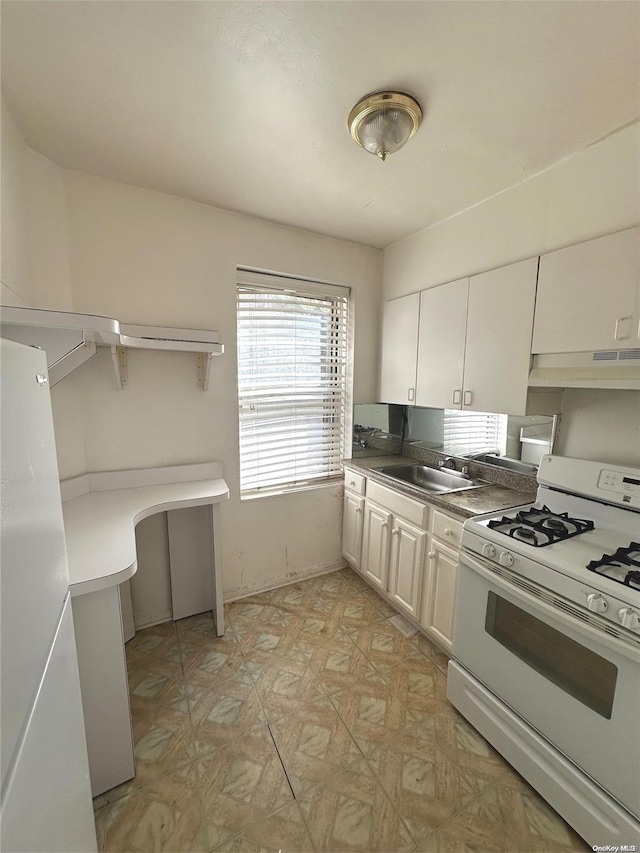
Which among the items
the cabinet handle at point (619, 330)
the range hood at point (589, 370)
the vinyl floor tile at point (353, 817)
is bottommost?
the vinyl floor tile at point (353, 817)

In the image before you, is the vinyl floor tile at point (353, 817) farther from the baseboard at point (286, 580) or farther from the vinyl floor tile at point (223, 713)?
the baseboard at point (286, 580)

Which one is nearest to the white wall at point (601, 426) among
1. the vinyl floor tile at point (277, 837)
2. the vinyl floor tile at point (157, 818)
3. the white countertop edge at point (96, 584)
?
the vinyl floor tile at point (277, 837)

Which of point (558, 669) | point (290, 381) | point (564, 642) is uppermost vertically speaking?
point (290, 381)

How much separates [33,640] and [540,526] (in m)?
1.70

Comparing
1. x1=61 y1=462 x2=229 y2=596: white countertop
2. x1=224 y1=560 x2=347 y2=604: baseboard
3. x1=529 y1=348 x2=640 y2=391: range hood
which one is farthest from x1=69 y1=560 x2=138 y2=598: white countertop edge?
x1=529 y1=348 x2=640 y2=391: range hood

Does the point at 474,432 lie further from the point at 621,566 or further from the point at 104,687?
the point at 104,687

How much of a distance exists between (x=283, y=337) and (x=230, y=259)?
593mm

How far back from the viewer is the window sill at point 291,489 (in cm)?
242

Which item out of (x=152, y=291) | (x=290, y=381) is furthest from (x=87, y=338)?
(x=290, y=381)

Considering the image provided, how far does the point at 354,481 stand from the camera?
258 cm

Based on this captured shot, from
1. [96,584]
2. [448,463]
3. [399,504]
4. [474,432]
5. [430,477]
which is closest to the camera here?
[96,584]

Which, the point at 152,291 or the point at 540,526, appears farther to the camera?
the point at 152,291

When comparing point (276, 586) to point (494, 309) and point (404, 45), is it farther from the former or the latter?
point (404, 45)

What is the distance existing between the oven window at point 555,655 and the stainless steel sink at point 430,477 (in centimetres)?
88
